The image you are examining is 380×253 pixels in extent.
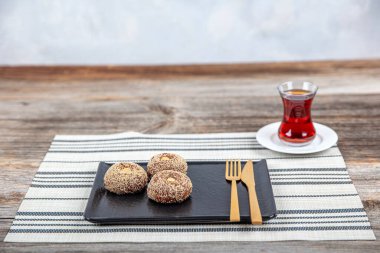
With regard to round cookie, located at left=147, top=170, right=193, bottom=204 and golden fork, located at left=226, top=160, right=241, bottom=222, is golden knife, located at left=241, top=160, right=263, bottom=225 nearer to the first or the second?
golden fork, located at left=226, top=160, right=241, bottom=222

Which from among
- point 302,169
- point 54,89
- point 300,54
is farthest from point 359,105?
point 300,54

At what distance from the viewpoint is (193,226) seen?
3.49 ft

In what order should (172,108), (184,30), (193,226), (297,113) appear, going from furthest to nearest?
(184,30), (172,108), (297,113), (193,226)

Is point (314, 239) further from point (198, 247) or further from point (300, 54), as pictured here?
point (300, 54)

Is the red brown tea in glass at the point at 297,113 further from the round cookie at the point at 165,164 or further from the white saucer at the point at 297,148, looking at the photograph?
the round cookie at the point at 165,164

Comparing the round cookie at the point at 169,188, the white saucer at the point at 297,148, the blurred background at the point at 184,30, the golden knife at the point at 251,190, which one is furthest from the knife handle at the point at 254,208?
the blurred background at the point at 184,30

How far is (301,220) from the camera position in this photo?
3.54 feet

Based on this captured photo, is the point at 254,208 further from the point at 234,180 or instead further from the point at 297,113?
the point at 297,113

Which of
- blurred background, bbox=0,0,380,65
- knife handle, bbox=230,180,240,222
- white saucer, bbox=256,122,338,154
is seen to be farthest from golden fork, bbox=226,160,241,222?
blurred background, bbox=0,0,380,65

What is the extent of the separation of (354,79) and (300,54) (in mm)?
943

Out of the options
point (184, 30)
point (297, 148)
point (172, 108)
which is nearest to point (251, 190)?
point (297, 148)

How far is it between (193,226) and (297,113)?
1.47 ft

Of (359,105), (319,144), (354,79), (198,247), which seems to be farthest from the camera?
(354,79)

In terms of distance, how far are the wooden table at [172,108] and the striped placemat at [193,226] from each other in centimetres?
2
